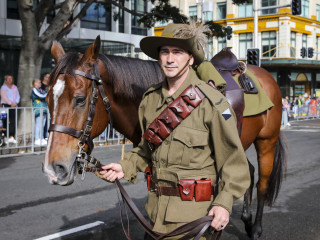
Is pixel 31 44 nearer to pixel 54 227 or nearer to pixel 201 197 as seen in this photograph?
pixel 54 227

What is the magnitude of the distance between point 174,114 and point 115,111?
1.19 metres

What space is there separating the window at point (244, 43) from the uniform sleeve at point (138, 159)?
41.6 meters

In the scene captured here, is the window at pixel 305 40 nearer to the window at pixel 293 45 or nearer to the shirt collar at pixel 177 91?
the window at pixel 293 45

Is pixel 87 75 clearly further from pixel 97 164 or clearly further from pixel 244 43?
pixel 244 43

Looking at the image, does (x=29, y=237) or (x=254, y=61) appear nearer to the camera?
(x=29, y=237)

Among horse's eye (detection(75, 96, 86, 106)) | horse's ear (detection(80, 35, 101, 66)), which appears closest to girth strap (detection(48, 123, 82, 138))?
horse's eye (detection(75, 96, 86, 106))

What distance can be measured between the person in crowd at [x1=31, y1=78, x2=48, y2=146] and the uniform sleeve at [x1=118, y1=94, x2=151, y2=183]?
904 cm

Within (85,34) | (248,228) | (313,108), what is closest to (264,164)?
(248,228)

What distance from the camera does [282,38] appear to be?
40.4m

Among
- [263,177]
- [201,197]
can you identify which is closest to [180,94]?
[201,197]

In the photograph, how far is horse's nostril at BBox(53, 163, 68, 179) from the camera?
110 inches

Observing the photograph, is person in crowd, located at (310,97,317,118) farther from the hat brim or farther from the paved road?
the hat brim

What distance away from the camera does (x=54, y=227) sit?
503 centimetres

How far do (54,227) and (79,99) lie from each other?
2.53 m
